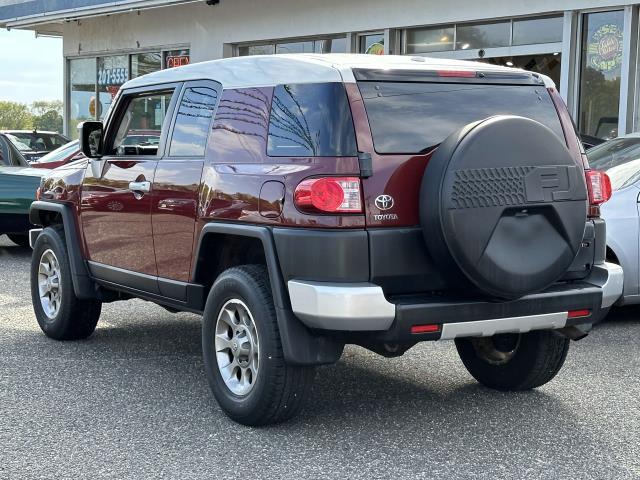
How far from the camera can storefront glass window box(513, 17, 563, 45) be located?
564 inches

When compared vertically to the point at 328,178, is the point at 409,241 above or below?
below

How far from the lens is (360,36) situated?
1752 cm

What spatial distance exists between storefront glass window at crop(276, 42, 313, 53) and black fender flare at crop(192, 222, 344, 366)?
14.3 meters

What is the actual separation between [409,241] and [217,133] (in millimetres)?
1352

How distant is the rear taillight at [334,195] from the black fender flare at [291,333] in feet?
1.08

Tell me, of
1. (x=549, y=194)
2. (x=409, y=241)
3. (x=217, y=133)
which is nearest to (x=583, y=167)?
(x=549, y=194)

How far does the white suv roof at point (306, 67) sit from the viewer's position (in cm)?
464

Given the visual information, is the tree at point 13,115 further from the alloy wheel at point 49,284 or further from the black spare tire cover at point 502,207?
the black spare tire cover at point 502,207

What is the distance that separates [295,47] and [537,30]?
5.75 metres

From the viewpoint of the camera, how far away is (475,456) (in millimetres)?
4422

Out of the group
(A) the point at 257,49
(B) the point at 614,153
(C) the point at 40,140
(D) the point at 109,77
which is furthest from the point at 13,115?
(B) the point at 614,153

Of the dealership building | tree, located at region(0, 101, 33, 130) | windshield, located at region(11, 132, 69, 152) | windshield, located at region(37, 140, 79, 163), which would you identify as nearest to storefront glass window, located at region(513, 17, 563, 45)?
the dealership building

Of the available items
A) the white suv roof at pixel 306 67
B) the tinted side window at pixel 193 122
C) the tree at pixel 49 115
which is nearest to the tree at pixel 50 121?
the tree at pixel 49 115

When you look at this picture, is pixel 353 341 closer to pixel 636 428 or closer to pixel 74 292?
pixel 636 428
